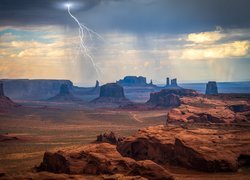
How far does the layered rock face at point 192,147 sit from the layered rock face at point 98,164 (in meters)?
7.79

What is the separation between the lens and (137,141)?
51.2m

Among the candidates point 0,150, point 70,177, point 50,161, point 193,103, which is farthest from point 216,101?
point 70,177

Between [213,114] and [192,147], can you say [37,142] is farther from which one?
[192,147]

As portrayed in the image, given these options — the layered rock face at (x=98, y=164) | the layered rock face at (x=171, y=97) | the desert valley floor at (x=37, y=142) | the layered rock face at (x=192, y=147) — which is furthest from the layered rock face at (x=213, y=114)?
the layered rock face at (x=171, y=97)

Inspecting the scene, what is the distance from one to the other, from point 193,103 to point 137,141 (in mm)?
63664

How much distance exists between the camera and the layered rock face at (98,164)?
36.3 meters

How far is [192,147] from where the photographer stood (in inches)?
1757

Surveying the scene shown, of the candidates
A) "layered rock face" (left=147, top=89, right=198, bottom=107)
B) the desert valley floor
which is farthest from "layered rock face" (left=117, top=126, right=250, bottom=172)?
"layered rock face" (left=147, top=89, right=198, bottom=107)

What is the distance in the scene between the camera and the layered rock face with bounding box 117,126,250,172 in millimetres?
43000

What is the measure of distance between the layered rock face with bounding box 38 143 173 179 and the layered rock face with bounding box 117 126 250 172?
25.6ft

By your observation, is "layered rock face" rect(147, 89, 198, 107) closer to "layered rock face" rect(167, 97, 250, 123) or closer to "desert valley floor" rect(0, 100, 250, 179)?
"desert valley floor" rect(0, 100, 250, 179)

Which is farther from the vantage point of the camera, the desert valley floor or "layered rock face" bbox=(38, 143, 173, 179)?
the desert valley floor

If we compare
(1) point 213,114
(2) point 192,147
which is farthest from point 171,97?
(2) point 192,147

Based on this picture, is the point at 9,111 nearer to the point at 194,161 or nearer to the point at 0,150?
the point at 0,150
